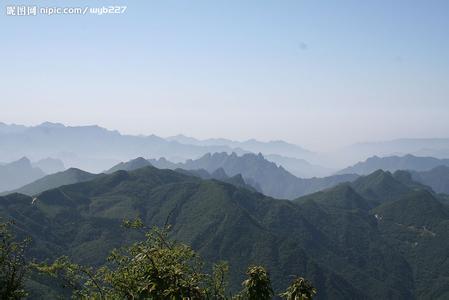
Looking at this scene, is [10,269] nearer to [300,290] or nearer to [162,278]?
[162,278]

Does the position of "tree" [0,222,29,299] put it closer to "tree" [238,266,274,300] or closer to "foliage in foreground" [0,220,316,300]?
"foliage in foreground" [0,220,316,300]

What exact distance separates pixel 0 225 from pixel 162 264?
19.2 m

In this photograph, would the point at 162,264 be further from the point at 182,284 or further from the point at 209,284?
the point at 209,284

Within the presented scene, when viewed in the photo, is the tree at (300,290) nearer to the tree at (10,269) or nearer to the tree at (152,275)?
the tree at (152,275)

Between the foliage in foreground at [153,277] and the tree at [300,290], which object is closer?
the foliage in foreground at [153,277]

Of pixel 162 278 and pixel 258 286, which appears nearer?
pixel 162 278

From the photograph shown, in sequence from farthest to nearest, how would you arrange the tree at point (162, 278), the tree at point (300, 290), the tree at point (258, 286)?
the tree at point (258, 286)
the tree at point (300, 290)
the tree at point (162, 278)

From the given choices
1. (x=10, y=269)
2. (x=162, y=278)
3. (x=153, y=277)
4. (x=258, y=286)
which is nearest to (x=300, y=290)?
(x=258, y=286)

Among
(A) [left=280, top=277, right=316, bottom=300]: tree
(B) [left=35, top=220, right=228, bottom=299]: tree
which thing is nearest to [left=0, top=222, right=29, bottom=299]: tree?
(B) [left=35, top=220, right=228, bottom=299]: tree

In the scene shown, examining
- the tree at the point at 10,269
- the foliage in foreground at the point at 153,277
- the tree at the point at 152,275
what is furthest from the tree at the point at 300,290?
the tree at the point at 10,269

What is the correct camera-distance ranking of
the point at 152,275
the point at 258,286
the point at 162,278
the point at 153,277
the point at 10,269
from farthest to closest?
the point at 10,269 → the point at 258,286 → the point at 152,275 → the point at 153,277 → the point at 162,278

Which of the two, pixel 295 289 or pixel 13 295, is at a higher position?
Result: pixel 295 289

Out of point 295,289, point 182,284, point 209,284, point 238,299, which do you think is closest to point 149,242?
point 209,284

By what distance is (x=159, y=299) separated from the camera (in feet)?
113
